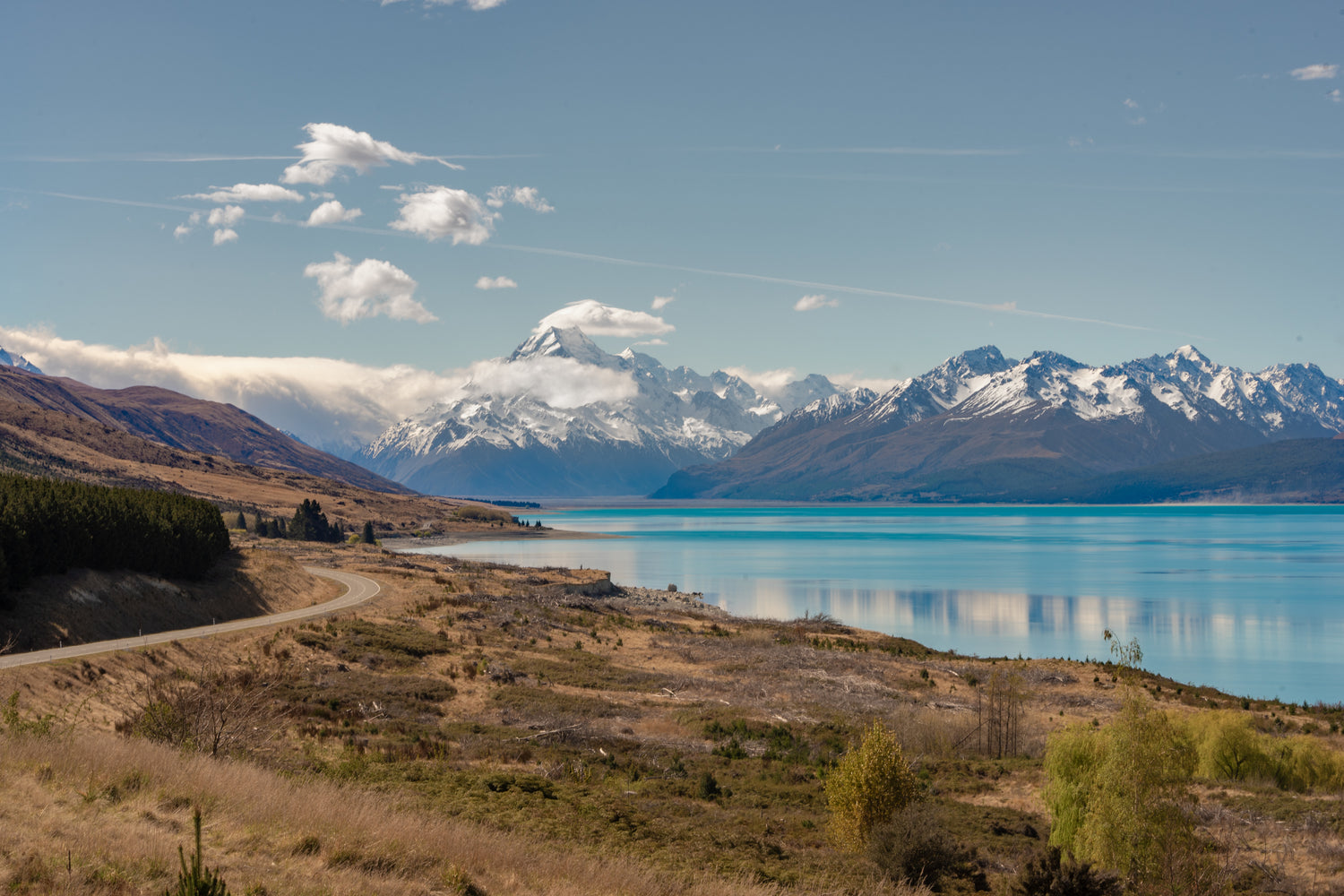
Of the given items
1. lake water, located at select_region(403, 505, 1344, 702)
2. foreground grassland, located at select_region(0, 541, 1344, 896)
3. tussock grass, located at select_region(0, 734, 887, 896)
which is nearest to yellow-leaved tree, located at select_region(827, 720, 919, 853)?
foreground grassland, located at select_region(0, 541, 1344, 896)

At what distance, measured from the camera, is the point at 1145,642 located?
7431 cm

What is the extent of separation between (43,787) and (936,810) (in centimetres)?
1721

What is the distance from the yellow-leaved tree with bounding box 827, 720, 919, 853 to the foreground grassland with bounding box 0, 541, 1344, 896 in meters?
0.55

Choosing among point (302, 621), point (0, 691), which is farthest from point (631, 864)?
point (302, 621)

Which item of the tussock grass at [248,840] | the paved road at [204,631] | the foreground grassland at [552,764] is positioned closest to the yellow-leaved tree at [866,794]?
the foreground grassland at [552,764]

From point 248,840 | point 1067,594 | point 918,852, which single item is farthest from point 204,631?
point 1067,594

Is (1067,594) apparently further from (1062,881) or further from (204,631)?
(1062,881)

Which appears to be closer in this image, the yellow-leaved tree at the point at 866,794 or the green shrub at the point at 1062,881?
the green shrub at the point at 1062,881

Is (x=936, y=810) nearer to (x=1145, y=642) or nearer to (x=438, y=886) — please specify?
(x=438, y=886)

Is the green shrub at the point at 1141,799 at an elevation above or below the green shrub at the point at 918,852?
above

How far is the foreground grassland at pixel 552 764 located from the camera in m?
13.2

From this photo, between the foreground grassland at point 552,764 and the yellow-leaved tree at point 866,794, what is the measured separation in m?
0.55

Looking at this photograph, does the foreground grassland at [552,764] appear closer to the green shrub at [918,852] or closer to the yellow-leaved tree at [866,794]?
the green shrub at [918,852]

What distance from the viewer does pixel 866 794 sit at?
1989cm
